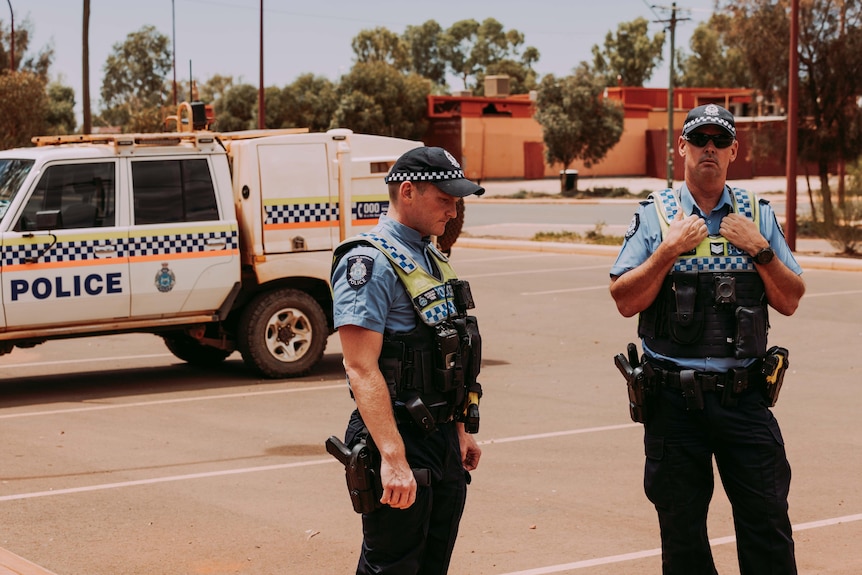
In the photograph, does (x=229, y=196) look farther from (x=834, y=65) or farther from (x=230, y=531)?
(x=834, y=65)

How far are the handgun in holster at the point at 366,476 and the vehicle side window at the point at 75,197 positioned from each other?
684 cm

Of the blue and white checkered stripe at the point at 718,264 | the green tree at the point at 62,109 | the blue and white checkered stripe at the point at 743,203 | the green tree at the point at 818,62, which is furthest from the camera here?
the green tree at the point at 62,109

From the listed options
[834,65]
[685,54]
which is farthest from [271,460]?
[685,54]

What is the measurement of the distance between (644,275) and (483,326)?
1028 centimetres

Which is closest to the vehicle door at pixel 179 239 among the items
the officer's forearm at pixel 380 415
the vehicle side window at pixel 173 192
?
the vehicle side window at pixel 173 192

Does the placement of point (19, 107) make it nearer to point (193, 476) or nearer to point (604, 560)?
point (193, 476)

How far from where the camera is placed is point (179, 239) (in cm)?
1072

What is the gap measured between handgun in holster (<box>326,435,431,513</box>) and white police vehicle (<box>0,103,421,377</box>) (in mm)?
6814

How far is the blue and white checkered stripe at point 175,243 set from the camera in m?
10.5

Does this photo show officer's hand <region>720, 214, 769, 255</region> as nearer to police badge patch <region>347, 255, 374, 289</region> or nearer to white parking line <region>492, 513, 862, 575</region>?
police badge patch <region>347, 255, 374, 289</region>

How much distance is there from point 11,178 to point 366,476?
289 inches

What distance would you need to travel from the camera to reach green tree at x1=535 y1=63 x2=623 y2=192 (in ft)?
175

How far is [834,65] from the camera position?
2625 cm

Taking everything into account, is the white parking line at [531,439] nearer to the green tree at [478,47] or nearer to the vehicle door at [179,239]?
the vehicle door at [179,239]
